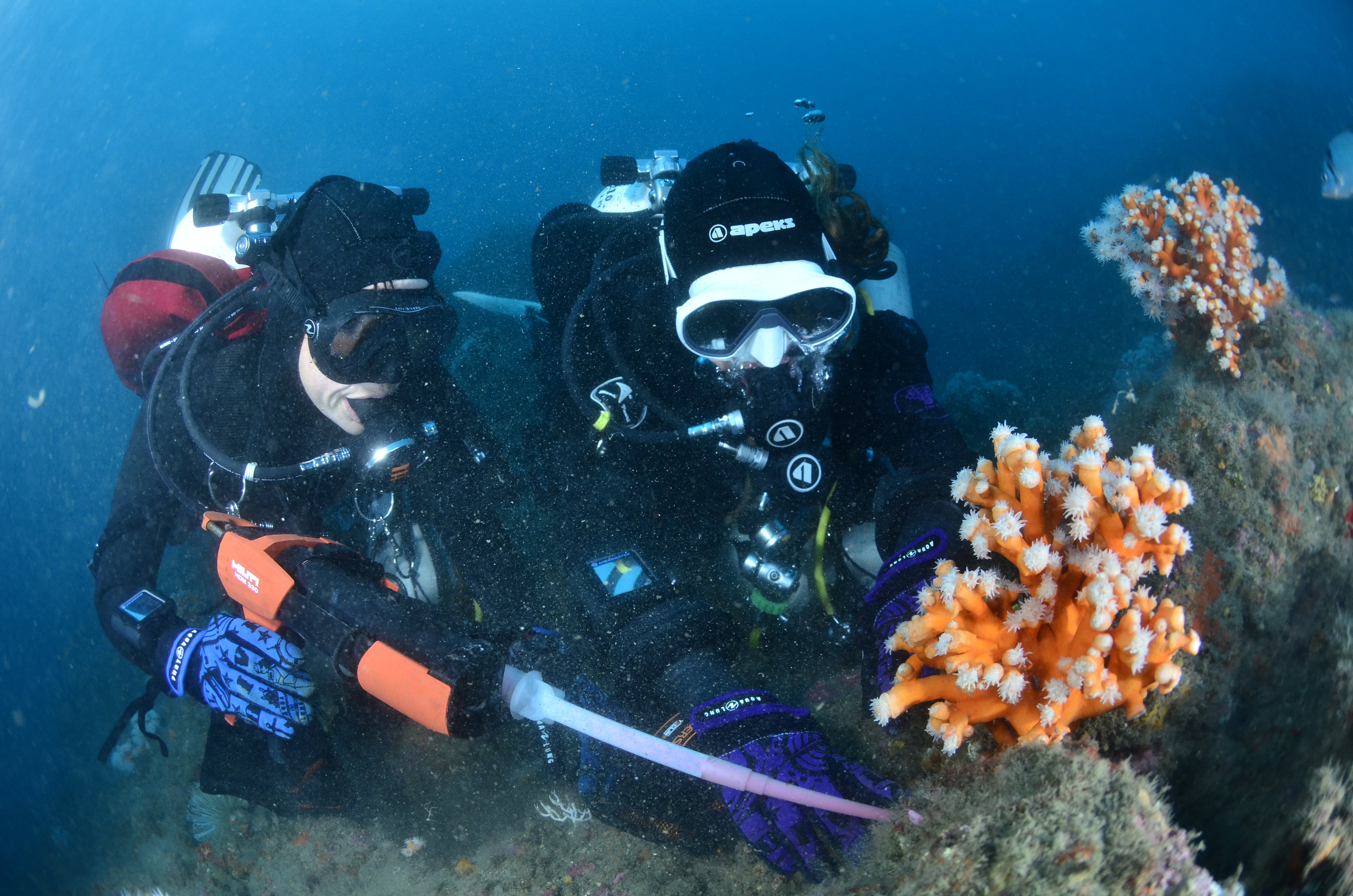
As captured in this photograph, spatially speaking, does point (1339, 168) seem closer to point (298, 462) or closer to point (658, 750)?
point (658, 750)

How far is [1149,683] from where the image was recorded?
132 cm

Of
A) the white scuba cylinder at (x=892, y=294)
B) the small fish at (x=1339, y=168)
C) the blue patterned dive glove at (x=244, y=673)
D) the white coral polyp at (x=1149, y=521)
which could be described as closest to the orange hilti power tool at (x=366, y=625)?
the blue patterned dive glove at (x=244, y=673)

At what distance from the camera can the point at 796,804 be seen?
6.54 ft

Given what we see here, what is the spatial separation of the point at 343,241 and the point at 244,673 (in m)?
2.50

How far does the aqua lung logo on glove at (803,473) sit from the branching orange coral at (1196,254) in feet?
6.26

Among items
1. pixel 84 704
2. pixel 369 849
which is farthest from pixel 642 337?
pixel 84 704

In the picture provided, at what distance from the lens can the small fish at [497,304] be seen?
19.6 feet

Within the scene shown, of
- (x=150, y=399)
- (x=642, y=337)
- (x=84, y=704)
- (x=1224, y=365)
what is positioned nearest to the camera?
(x=1224, y=365)

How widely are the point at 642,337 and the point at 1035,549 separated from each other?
7.48ft

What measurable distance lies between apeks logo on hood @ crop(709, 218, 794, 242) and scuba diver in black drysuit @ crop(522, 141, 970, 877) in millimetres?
12

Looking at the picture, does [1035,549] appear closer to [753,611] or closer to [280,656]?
[753,611]

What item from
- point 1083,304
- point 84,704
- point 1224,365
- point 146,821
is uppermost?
point 1224,365

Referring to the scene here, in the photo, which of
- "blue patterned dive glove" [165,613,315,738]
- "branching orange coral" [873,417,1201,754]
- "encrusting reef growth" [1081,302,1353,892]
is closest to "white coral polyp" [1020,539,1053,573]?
"branching orange coral" [873,417,1201,754]

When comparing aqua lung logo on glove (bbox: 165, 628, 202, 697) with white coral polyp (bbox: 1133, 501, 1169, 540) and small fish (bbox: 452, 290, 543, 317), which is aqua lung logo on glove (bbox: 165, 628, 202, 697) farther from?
white coral polyp (bbox: 1133, 501, 1169, 540)
